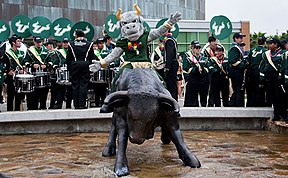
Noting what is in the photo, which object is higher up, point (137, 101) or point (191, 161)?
point (137, 101)

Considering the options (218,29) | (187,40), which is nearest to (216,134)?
(218,29)

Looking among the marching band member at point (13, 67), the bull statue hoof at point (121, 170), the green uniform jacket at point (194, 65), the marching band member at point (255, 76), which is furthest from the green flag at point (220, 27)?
the bull statue hoof at point (121, 170)

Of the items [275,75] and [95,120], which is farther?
[95,120]

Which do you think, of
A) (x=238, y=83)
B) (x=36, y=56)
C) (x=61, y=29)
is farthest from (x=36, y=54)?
(x=238, y=83)

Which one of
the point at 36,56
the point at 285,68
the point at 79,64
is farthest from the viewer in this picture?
the point at 36,56

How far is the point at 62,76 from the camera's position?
42.8 ft

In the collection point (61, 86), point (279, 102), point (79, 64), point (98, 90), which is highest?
point (79, 64)

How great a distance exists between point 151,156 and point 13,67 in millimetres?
5726

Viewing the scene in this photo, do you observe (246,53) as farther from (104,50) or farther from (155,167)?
(155,167)

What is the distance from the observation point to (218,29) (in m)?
17.2

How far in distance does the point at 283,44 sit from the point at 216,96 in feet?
8.30

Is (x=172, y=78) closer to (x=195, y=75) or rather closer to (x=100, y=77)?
(x=195, y=75)

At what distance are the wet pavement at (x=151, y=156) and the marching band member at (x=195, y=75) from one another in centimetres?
280

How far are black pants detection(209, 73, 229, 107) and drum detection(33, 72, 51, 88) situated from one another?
396 cm
